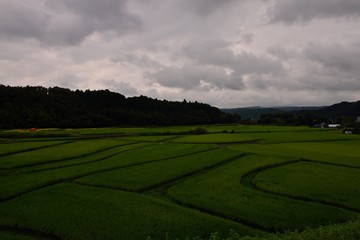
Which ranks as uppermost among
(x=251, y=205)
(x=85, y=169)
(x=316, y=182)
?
(x=85, y=169)

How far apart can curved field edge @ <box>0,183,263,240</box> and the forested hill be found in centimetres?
7224

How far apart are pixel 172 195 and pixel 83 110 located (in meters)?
95.1

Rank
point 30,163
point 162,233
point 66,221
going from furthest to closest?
point 30,163
point 66,221
point 162,233

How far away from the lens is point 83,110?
111 meters

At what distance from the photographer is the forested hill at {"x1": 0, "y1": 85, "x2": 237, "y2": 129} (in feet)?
301

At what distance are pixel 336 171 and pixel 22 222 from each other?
2491cm

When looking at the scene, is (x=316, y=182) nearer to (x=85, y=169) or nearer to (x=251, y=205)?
(x=251, y=205)

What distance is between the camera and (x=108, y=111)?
368 feet

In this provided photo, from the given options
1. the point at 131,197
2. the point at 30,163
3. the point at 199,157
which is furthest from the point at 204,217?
the point at 30,163

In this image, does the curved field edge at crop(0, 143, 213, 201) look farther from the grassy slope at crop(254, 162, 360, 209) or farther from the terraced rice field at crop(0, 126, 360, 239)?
the grassy slope at crop(254, 162, 360, 209)

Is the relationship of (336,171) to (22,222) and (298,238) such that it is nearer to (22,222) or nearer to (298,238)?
(298,238)

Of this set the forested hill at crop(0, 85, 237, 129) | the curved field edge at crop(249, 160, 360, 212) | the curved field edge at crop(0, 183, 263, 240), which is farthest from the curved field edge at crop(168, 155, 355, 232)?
the forested hill at crop(0, 85, 237, 129)

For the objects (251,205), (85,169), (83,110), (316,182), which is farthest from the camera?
(83,110)

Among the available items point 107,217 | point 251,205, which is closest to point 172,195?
point 251,205
